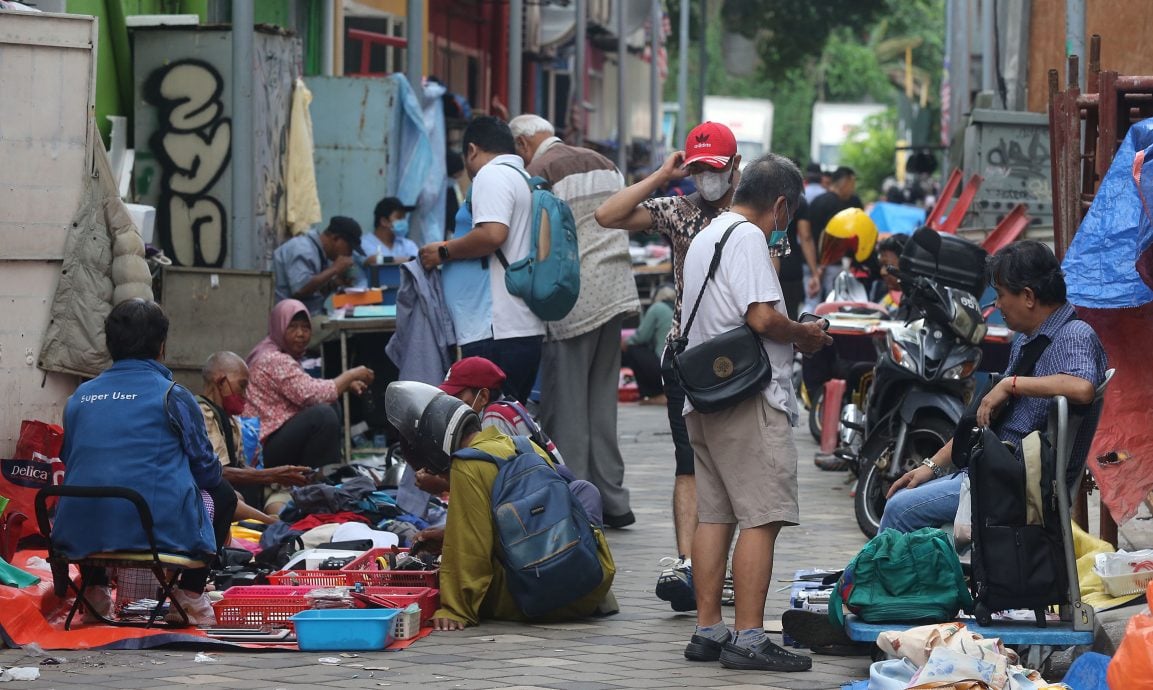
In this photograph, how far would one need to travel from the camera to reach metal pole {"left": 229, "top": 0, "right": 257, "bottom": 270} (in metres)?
11.0

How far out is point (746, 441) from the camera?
6453 mm

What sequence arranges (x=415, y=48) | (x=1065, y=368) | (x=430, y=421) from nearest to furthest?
1. (x=1065, y=368)
2. (x=430, y=421)
3. (x=415, y=48)

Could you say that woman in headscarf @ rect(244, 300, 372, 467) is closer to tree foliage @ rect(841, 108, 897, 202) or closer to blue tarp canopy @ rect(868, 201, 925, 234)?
blue tarp canopy @ rect(868, 201, 925, 234)

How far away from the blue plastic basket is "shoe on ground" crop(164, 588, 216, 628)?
0.51 meters

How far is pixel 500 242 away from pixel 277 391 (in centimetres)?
182

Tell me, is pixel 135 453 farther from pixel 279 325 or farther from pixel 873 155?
pixel 873 155

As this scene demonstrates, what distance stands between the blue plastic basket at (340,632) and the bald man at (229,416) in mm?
2251

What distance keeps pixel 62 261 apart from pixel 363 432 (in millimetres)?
4442

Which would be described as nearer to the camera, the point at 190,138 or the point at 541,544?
the point at 541,544

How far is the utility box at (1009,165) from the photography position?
48.8ft

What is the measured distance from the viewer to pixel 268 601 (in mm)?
7094

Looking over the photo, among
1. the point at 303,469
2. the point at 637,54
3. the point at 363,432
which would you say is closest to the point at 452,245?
the point at 303,469

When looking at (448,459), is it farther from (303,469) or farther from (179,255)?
(179,255)

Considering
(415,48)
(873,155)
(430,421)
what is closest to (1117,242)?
(430,421)
